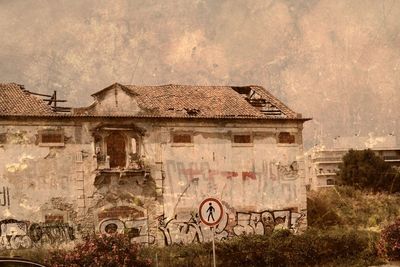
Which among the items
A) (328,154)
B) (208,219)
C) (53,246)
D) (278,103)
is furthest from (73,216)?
(328,154)

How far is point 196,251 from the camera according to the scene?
18688 millimetres

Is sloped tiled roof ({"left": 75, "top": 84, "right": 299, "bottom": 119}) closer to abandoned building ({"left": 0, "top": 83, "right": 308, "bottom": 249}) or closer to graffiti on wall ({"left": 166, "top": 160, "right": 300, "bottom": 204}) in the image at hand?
abandoned building ({"left": 0, "top": 83, "right": 308, "bottom": 249})

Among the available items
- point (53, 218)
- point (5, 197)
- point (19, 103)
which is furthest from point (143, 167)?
point (19, 103)

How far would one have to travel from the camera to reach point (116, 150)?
30500mm

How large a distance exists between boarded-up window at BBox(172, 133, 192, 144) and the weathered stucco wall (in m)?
0.24

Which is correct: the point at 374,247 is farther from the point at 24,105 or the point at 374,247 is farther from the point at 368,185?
the point at 368,185

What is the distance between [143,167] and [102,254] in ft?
45.9

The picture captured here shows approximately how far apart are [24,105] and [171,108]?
8.23 m

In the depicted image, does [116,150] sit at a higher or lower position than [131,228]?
higher

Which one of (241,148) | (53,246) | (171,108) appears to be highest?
(171,108)

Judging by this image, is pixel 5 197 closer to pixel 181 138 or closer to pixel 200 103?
pixel 181 138

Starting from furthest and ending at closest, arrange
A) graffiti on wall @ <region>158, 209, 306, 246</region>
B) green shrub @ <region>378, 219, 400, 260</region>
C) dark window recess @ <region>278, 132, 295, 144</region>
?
1. dark window recess @ <region>278, 132, 295, 144</region>
2. graffiti on wall @ <region>158, 209, 306, 246</region>
3. green shrub @ <region>378, 219, 400, 260</region>

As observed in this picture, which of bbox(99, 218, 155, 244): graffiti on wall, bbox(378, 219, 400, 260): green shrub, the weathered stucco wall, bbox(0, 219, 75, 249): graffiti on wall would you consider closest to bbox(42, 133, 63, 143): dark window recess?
the weathered stucco wall

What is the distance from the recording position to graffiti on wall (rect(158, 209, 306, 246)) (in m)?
30.7
